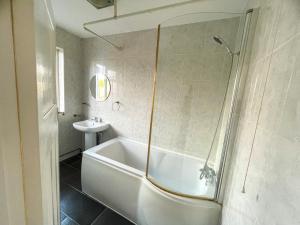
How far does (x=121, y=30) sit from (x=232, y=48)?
1625mm

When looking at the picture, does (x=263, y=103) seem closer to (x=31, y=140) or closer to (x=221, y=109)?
(x=31, y=140)

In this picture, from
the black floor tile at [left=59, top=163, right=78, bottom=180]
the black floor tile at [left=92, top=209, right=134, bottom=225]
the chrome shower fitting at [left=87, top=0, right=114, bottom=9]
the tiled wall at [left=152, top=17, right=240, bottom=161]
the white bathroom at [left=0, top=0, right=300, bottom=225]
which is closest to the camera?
the white bathroom at [left=0, top=0, right=300, bottom=225]

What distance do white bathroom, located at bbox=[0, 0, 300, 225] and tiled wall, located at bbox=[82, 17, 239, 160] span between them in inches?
0.6

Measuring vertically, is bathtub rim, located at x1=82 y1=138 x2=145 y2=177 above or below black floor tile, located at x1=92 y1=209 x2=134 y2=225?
above

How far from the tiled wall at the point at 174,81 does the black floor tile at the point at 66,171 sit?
1.01 meters

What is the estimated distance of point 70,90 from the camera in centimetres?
265

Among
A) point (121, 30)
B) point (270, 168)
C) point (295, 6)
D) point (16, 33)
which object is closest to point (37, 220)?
point (16, 33)

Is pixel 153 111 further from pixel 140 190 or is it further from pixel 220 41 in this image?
pixel 220 41

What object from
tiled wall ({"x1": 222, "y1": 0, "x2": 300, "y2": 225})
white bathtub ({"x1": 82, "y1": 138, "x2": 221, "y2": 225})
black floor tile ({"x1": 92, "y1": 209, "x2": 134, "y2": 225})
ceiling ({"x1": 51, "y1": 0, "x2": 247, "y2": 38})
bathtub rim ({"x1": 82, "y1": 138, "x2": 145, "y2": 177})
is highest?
ceiling ({"x1": 51, "y1": 0, "x2": 247, "y2": 38})

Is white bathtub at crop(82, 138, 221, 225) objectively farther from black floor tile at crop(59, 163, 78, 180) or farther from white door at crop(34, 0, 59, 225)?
white door at crop(34, 0, 59, 225)

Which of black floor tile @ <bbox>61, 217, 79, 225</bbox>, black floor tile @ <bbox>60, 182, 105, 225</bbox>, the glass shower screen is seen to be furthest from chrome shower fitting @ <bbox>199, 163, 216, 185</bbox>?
black floor tile @ <bbox>61, 217, 79, 225</bbox>

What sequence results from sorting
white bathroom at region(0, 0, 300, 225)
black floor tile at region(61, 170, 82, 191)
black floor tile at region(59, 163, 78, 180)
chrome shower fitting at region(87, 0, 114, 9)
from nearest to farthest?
1. white bathroom at region(0, 0, 300, 225)
2. chrome shower fitting at region(87, 0, 114, 9)
3. black floor tile at region(61, 170, 82, 191)
4. black floor tile at region(59, 163, 78, 180)

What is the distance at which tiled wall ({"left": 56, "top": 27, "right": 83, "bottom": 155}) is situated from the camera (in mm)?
2508

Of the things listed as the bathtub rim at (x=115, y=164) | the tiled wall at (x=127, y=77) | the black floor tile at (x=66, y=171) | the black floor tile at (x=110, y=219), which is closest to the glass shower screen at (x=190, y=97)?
the bathtub rim at (x=115, y=164)
